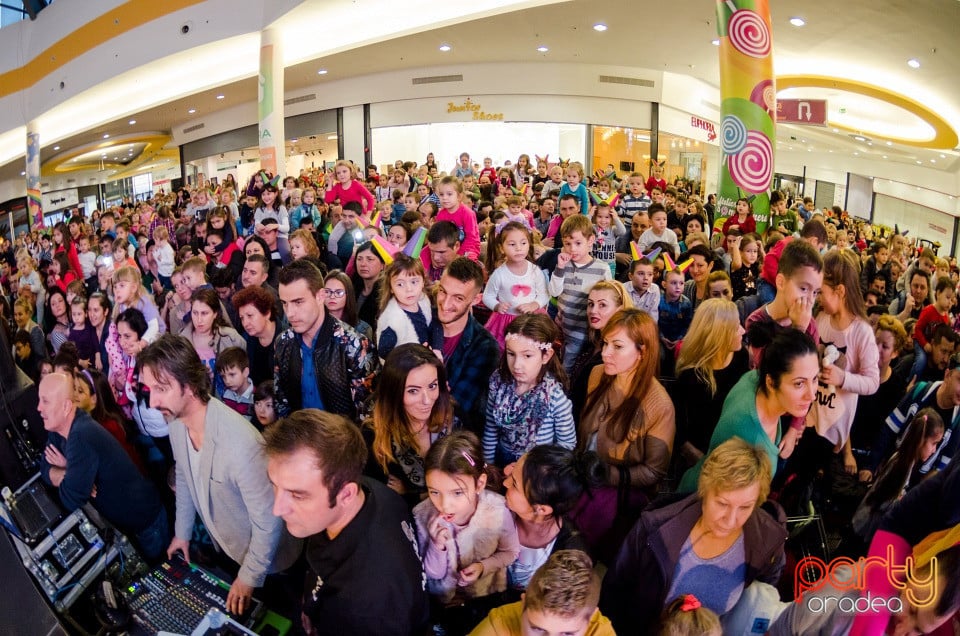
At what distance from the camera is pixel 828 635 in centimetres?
153

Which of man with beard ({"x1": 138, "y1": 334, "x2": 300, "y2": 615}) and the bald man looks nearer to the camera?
man with beard ({"x1": 138, "y1": 334, "x2": 300, "y2": 615})

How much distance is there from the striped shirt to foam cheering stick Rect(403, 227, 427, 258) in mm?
1327

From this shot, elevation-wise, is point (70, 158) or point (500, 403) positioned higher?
point (70, 158)

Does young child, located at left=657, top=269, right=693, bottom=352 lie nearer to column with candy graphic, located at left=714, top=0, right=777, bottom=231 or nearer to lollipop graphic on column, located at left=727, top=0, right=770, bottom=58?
column with candy graphic, located at left=714, top=0, right=777, bottom=231

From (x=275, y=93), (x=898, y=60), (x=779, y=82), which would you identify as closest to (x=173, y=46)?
(x=275, y=93)

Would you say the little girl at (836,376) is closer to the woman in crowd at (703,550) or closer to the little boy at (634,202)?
the woman in crowd at (703,550)

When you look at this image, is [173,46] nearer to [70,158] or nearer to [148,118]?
[148,118]

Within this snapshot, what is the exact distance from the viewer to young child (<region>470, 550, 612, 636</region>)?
144 centimetres

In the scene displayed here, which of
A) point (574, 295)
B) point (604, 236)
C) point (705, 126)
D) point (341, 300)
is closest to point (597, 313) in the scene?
point (574, 295)

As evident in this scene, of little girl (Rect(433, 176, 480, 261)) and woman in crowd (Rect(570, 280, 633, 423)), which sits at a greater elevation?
little girl (Rect(433, 176, 480, 261))

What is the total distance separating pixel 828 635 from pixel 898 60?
13.2 m

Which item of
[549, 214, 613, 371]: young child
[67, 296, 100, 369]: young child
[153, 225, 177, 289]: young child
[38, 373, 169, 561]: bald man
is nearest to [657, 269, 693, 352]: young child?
[549, 214, 613, 371]: young child

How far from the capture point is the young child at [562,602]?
1.44 metres

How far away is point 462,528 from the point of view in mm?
1953
